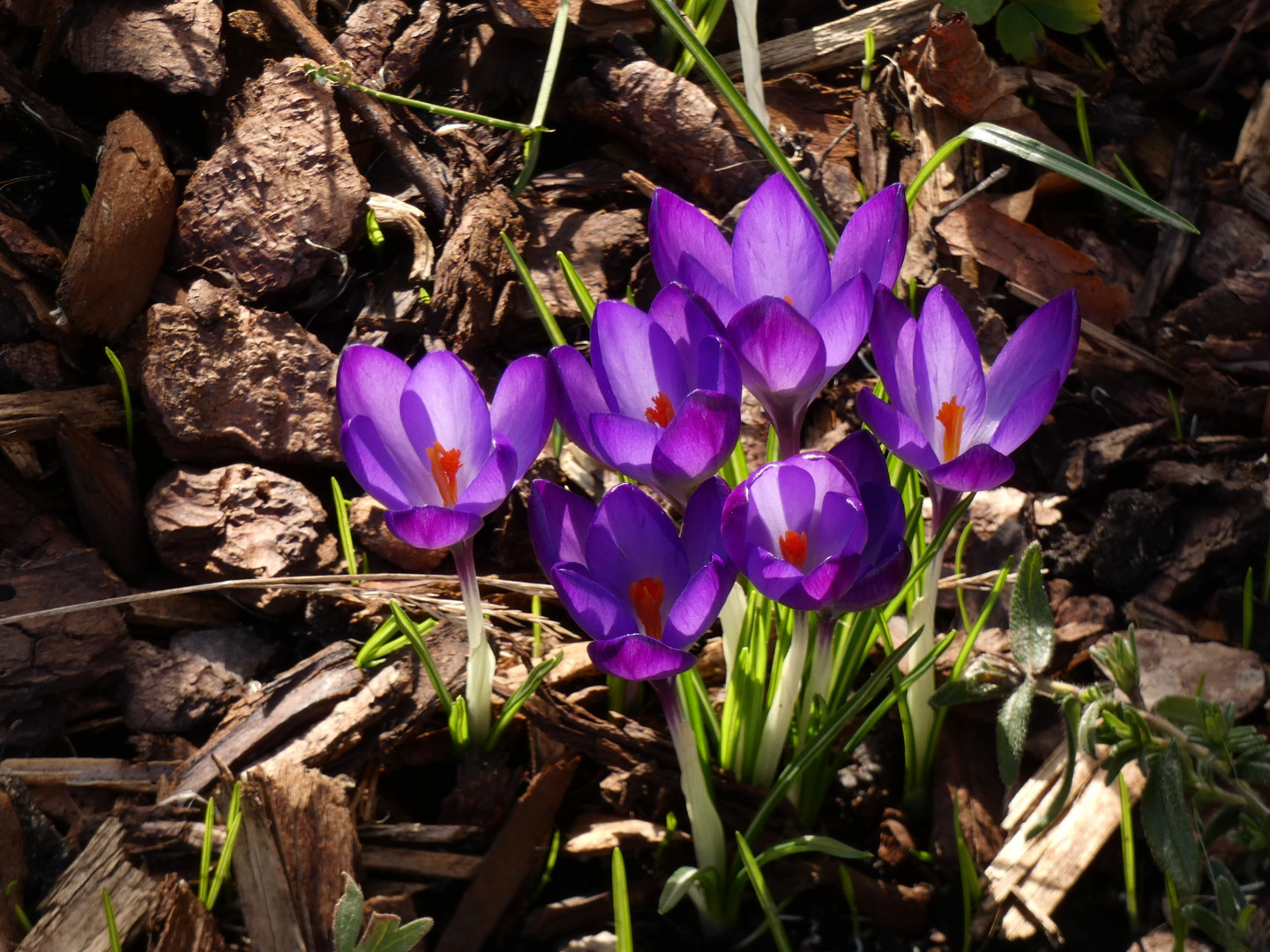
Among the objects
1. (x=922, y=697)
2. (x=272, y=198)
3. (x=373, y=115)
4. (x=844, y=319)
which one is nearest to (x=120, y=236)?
(x=272, y=198)

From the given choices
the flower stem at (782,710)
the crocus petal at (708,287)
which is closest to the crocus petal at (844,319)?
the crocus petal at (708,287)

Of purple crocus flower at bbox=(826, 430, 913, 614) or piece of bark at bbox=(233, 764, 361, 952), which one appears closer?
purple crocus flower at bbox=(826, 430, 913, 614)

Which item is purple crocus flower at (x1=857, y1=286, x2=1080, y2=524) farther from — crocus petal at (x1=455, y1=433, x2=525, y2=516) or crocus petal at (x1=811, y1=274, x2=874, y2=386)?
crocus petal at (x1=455, y1=433, x2=525, y2=516)

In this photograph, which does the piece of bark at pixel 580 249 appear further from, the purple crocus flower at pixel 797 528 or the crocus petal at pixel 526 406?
the purple crocus flower at pixel 797 528

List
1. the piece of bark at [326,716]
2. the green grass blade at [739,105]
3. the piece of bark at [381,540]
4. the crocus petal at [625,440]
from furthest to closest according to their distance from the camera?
1. the piece of bark at [381,540]
2. the green grass blade at [739,105]
3. the piece of bark at [326,716]
4. the crocus petal at [625,440]

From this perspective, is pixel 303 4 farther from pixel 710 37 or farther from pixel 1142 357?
pixel 1142 357

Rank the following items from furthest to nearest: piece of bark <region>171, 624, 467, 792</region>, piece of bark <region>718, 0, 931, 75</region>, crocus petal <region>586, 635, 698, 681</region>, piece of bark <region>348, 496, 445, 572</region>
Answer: piece of bark <region>718, 0, 931, 75</region>
piece of bark <region>348, 496, 445, 572</region>
piece of bark <region>171, 624, 467, 792</region>
crocus petal <region>586, 635, 698, 681</region>

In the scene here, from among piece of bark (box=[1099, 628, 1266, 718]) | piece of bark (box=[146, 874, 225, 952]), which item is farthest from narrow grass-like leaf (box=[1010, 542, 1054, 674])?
piece of bark (box=[146, 874, 225, 952])
